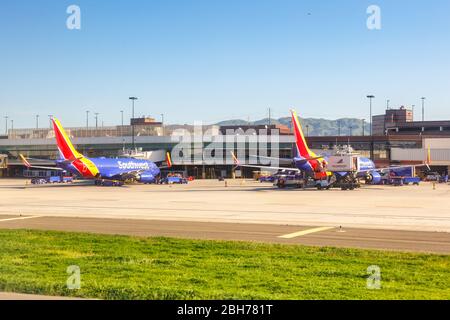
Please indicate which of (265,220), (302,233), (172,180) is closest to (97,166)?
(172,180)

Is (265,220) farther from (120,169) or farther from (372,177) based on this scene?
(120,169)

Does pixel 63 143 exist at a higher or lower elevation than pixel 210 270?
higher

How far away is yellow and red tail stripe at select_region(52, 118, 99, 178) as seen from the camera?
3447 inches

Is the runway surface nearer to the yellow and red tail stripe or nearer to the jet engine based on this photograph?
the yellow and red tail stripe

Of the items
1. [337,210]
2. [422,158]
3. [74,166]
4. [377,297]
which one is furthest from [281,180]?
[377,297]

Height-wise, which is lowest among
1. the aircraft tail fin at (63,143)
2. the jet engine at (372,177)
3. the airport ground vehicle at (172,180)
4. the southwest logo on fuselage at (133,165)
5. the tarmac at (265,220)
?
the airport ground vehicle at (172,180)

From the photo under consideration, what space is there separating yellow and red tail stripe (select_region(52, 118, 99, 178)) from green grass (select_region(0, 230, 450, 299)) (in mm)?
61579

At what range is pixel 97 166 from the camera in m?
94.5

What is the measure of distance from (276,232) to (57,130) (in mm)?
62784

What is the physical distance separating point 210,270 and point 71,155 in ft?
239

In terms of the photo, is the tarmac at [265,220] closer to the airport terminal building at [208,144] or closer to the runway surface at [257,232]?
the runway surface at [257,232]

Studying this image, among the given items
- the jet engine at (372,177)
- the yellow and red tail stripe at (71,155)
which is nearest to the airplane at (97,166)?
the yellow and red tail stripe at (71,155)

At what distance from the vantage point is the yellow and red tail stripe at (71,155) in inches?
3447

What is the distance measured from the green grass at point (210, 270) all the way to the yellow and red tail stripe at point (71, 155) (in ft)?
202
